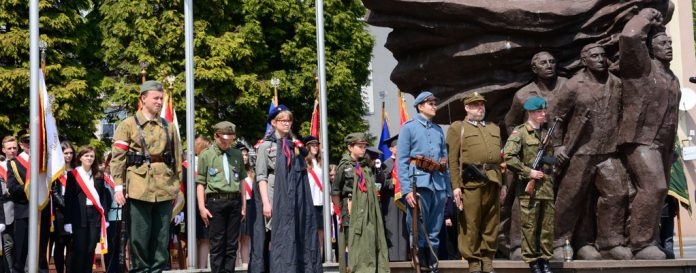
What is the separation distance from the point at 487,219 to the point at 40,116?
5269 mm

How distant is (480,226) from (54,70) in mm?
24737

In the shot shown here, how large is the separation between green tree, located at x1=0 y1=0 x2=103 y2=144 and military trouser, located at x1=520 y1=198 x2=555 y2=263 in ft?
76.8

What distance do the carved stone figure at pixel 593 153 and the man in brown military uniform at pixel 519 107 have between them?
17 cm

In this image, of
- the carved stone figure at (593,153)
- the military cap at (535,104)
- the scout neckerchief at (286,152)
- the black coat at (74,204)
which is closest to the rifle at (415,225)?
the scout neckerchief at (286,152)

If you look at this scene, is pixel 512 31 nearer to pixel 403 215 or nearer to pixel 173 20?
pixel 403 215

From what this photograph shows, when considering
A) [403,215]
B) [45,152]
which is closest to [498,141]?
[403,215]

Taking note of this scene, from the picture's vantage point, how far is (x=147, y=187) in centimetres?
924

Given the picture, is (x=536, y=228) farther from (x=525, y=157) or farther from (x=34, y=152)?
(x=34, y=152)

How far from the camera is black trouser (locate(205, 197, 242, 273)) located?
1079 centimetres

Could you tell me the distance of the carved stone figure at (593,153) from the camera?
1073cm

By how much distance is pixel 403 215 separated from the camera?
44.8ft

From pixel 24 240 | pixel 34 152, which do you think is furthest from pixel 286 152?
pixel 24 240

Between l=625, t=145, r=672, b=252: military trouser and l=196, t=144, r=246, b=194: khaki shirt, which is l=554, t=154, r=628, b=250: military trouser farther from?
l=196, t=144, r=246, b=194: khaki shirt

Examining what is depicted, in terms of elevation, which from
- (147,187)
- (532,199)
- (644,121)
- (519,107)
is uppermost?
(519,107)
